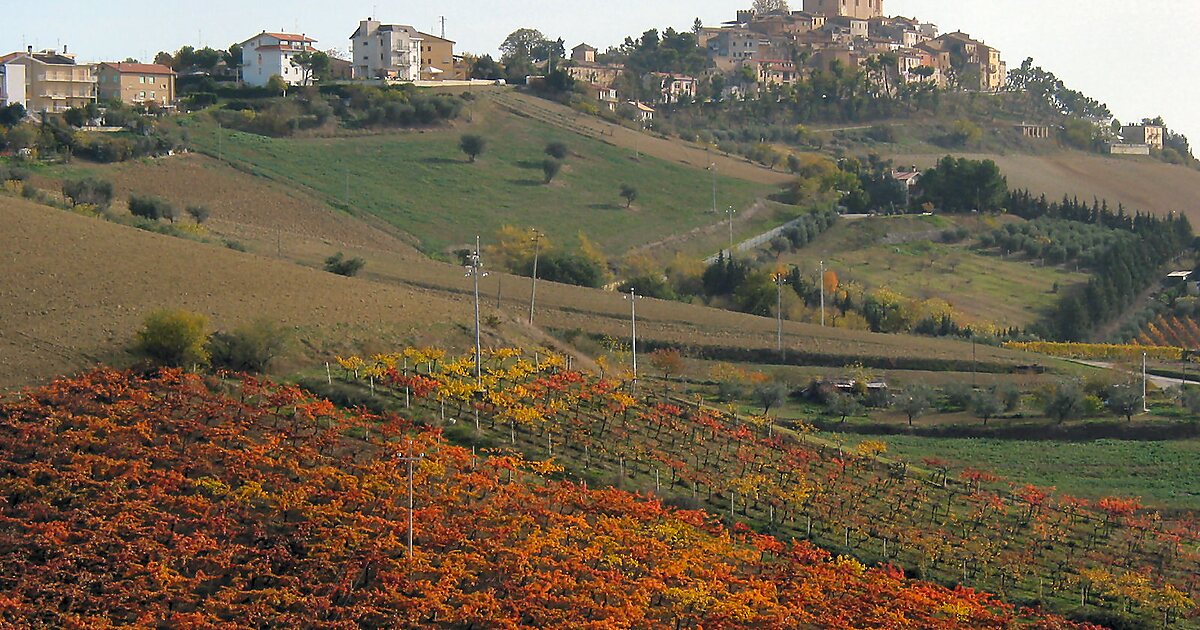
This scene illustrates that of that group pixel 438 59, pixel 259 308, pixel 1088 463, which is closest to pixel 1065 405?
pixel 1088 463

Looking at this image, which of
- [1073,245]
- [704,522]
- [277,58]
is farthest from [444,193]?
[704,522]

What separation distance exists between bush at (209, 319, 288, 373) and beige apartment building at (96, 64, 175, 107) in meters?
63.0

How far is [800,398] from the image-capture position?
5334cm

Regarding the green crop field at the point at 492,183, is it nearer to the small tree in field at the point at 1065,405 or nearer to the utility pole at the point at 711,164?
the utility pole at the point at 711,164

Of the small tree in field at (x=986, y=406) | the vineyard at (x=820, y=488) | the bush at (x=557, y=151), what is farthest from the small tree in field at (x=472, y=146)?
the vineyard at (x=820, y=488)

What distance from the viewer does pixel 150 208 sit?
64.8 m

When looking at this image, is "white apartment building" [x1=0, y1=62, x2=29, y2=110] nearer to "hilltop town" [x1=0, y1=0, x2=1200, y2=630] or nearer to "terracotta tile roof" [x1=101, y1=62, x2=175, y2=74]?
"hilltop town" [x1=0, y1=0, x2=1200, y2=630]

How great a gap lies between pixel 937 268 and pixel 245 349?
178 feet

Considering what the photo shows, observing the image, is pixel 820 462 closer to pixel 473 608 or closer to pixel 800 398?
pixel 800 398

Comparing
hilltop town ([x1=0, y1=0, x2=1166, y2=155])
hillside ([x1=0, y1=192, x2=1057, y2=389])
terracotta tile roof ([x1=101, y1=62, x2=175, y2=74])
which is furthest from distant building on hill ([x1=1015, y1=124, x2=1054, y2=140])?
hillside ([x1=0, y1=192, x2=1057, y2=389])

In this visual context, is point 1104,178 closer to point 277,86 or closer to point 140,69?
point 277,86

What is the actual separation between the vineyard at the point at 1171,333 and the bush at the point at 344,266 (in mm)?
35187

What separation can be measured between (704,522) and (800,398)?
19.6m

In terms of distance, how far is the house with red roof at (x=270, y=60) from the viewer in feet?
357
